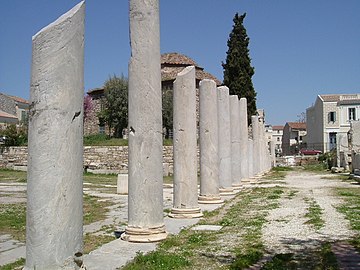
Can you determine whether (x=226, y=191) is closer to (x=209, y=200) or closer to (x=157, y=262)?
(x=209, y=200)

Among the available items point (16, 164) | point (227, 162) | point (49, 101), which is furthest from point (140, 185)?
point (16, 164)

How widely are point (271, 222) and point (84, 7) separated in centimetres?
595

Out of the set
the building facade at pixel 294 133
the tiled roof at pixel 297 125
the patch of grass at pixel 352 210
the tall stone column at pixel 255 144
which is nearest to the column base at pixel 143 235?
the patch of grass at pixel 352 210

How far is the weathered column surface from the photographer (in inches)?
578

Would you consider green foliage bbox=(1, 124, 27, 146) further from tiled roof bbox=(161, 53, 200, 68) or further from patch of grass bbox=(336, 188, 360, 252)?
patch of grass bbox=(336, 188, 360, 252)

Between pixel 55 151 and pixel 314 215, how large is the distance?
705cm

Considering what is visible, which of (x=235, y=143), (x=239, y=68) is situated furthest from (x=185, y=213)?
(x=239, y=68)

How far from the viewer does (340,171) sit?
2941 centimetres

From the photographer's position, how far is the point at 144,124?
24.0 feet

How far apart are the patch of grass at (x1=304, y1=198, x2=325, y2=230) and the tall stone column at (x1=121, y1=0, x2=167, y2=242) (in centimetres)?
310

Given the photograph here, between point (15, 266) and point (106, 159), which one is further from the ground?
point (106, 159)

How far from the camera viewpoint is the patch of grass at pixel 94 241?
699 centimetres

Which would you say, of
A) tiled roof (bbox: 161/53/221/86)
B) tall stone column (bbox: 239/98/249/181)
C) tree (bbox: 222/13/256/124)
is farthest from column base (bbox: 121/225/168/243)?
tiled roof (bbox: 161/53/221/86)

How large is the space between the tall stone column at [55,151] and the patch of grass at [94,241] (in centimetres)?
230
